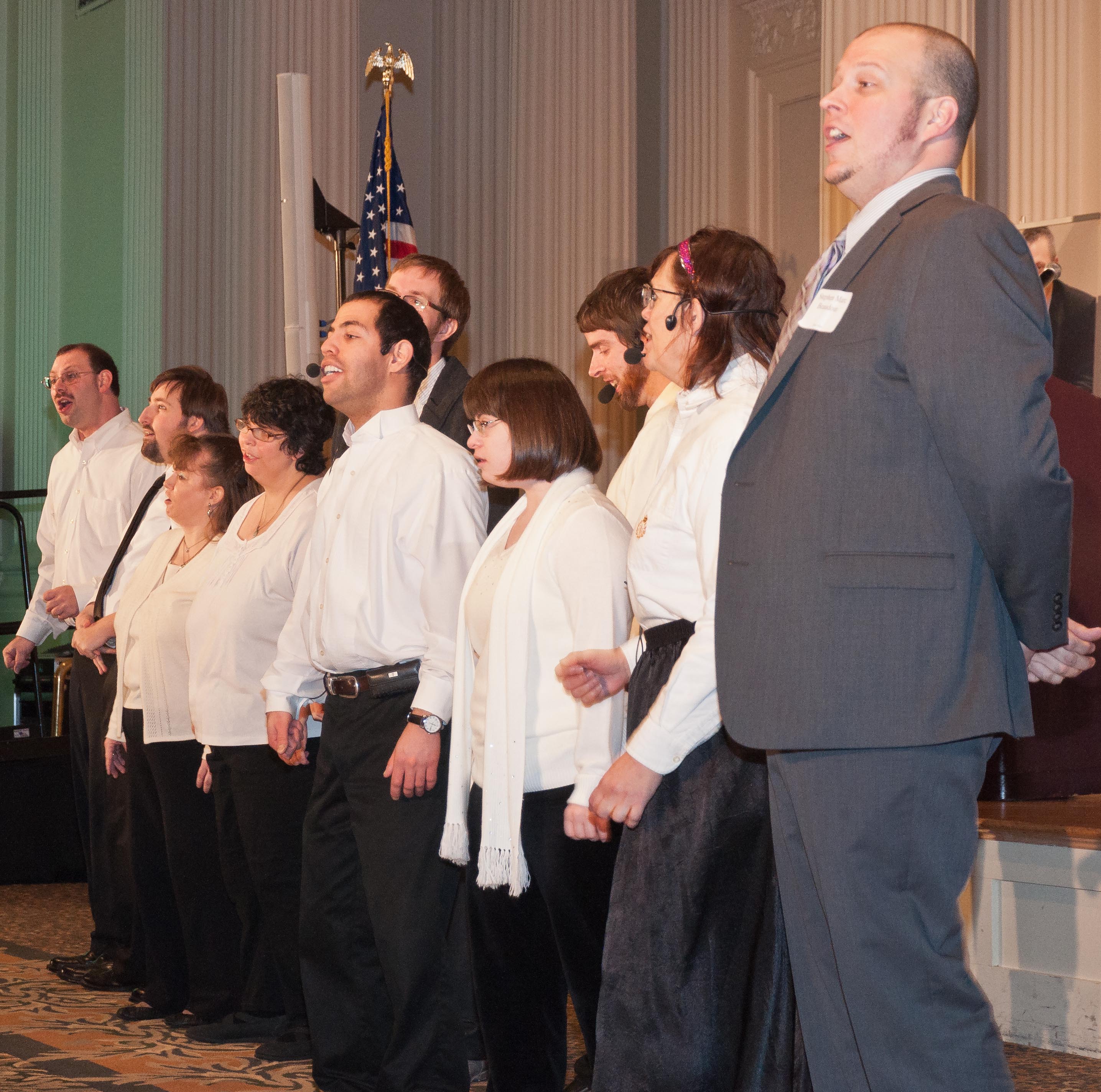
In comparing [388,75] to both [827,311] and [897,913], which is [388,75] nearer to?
[827,311]

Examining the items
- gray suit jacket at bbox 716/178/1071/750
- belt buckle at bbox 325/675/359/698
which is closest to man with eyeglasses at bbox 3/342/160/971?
belt buckle at bbox 325/675/359/698

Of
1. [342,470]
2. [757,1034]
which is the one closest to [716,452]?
[757,1034]

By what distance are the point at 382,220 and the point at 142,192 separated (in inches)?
146

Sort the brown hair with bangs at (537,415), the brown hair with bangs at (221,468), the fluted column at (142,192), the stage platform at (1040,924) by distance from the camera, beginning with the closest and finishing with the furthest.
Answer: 1. the brown hair with bangs at (537,415)
2. the stage platform at (1040,924)
3. the brown hair with bangs at (221,468)
4. the fluted column at (142,192)

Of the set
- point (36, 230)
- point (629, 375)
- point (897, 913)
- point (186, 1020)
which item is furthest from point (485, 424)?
point (36, 230)

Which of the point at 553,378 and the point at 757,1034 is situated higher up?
the point at 553,378

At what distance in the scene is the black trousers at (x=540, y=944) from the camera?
2.31 metres

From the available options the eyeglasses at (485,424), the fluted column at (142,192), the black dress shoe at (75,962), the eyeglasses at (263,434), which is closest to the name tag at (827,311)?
the eyeglasses at (485,424)

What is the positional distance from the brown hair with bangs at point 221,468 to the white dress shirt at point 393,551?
2.79 ft

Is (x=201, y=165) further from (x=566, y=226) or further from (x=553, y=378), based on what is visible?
(x=553, y=378)

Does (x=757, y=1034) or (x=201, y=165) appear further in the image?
(x=201, y=165)

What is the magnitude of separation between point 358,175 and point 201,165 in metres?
0.87

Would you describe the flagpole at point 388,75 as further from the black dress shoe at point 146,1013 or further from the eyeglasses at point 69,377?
the black dress shoe at point 146,1013

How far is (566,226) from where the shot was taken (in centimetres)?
691
